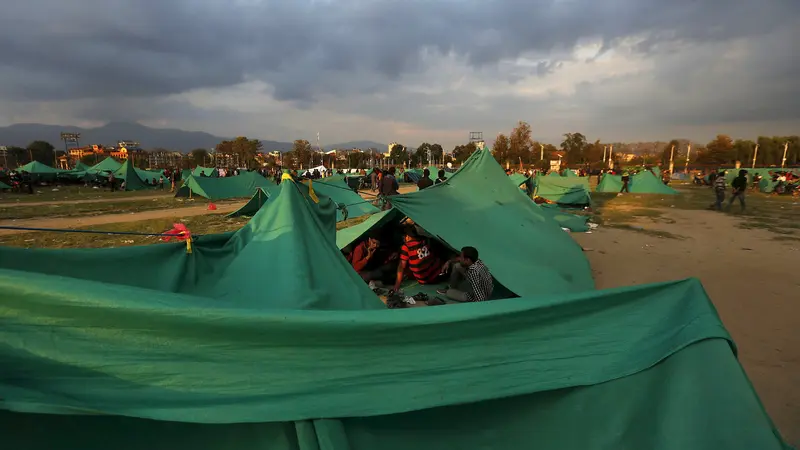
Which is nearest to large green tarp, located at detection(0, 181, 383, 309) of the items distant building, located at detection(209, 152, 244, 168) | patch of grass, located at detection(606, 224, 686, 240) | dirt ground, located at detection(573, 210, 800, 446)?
dirt ground, located at detection(573, 210, 800, 446)

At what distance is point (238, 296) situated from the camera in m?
3.18

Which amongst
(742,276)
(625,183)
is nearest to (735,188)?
(625,183)

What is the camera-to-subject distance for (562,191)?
16594 mm

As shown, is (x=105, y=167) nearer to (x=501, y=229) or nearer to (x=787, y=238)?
(x=501, y=229)

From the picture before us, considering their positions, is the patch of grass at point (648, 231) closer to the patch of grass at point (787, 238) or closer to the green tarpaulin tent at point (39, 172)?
the patch of grass at point (787, 238)

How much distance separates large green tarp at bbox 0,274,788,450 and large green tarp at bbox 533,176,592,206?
1491 cm

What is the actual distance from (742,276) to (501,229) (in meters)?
4.30

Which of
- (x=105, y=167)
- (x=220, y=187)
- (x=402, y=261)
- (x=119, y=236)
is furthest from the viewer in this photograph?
(x=105, y=167)

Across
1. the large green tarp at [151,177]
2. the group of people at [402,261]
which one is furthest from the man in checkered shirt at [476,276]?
the large green tarp at [151,177]

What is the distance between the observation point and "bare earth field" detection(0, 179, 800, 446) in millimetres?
3896

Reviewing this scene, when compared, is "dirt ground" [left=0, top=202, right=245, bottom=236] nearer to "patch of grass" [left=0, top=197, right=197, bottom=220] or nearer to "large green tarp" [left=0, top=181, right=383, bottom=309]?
"patch of grass" [left=0, top=197, right=197, bottom=220]

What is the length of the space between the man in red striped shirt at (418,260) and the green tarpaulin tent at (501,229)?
545 mm

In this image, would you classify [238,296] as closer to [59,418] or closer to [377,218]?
[59,418]

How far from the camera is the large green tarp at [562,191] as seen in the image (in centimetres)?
1598
